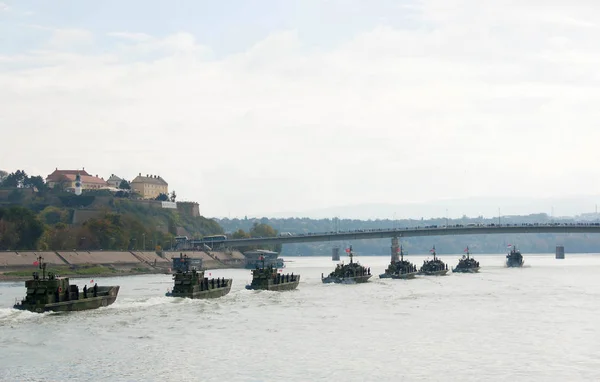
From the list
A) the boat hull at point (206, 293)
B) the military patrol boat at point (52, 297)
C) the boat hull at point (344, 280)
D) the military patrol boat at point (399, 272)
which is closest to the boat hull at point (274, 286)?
the boat hull at point (206, 293)

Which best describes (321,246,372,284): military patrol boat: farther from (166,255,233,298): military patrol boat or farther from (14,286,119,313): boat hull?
(14,286,119,313): boat hull

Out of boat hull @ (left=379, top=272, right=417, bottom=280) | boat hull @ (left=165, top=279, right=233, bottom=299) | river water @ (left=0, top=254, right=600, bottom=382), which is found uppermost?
boat hull @ (left=165, top=279, right=233, bottom=299)

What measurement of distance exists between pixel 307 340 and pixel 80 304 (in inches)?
1170

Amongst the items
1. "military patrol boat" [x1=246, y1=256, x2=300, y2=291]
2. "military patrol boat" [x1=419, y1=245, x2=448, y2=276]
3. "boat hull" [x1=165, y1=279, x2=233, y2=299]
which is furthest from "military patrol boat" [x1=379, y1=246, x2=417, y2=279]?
"boat hull" [x1=165, y1=279, x2=233, y2=299]

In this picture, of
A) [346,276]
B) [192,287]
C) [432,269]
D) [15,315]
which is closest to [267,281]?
[192,287]

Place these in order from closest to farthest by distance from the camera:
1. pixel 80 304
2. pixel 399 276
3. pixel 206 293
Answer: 1. pixel 80 304
2. pixel 206 293
3. pixel 399 276

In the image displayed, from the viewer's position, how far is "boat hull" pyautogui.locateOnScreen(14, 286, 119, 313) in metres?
84.2

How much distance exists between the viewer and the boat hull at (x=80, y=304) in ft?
276

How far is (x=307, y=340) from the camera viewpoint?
68312 millimetres

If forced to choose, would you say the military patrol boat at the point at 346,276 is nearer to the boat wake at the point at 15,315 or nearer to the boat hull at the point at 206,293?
the boat hull at the point at 206,293

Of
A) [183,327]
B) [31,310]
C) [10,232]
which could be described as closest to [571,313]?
[183,327]

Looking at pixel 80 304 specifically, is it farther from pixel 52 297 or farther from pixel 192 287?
pixel 192 287

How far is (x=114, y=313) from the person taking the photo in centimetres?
8631

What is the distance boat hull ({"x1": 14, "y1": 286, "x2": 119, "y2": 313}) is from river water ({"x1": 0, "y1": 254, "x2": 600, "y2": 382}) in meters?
1.07
